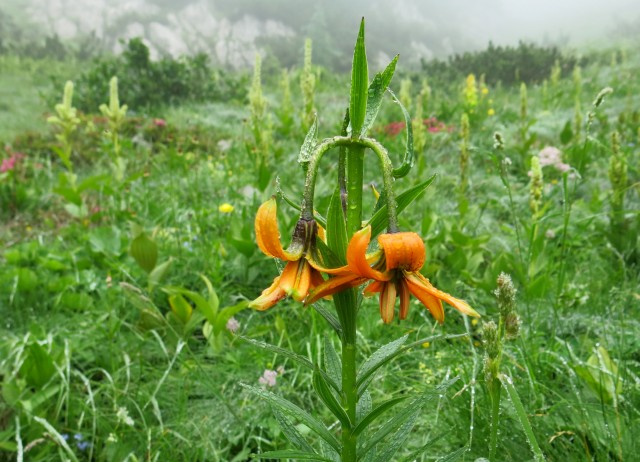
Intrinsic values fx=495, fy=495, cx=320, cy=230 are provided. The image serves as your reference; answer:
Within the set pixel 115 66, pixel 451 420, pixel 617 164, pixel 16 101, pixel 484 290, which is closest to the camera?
pixel 451 420

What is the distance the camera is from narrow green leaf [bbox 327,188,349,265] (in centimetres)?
66

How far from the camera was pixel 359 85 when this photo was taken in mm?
660

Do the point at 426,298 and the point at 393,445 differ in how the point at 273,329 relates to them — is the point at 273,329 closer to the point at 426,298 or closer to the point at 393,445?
the point at 393,445

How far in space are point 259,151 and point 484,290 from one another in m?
1.58

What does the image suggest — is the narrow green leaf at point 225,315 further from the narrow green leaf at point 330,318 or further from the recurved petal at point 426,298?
the recurved petal at point 426,298

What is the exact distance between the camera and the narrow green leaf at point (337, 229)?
66 centimetres

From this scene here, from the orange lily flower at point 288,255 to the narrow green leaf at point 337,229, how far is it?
23mm

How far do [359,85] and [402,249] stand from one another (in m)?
0.23

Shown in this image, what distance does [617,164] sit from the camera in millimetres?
2398

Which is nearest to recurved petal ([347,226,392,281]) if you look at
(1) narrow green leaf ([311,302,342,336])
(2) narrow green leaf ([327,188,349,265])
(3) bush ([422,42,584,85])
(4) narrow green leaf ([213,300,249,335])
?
(2) narrow green leaf ([327,188,349,265])

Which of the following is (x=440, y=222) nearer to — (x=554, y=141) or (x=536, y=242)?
(x=536, y=242)

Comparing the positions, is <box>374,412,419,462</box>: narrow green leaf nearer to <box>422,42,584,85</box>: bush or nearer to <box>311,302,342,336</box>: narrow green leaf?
<box>311,302,342,336</box>: narrow green leaf

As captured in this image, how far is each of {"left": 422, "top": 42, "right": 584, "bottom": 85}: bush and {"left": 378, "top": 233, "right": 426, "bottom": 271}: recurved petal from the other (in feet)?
40.5

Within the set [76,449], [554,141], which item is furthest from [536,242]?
[554,141]
